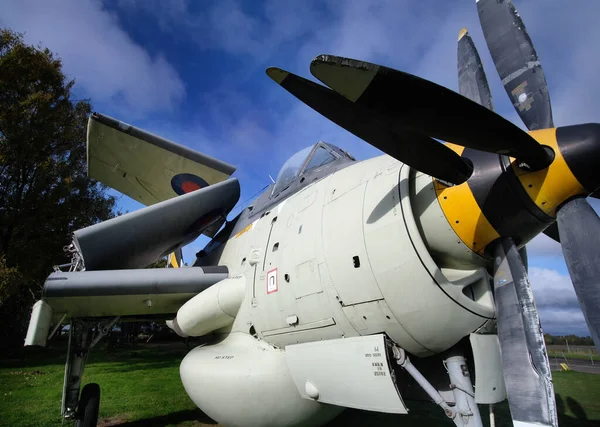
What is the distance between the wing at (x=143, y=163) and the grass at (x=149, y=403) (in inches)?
203

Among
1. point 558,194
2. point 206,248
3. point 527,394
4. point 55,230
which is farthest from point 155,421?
point 55,230

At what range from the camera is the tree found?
16.6 metres

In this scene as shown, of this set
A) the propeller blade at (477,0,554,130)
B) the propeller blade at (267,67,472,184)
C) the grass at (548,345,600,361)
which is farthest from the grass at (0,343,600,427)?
the grass at (548,345,600,361)

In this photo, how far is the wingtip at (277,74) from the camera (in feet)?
8.84

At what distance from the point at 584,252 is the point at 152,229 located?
5775mm

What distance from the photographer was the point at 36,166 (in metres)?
17.4

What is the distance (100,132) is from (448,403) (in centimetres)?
863

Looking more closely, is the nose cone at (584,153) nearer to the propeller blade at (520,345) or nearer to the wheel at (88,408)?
the propeller blade at (520,345)

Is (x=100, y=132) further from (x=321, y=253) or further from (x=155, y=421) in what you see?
(x=321, y=253)

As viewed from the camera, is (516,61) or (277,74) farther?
(516,61)

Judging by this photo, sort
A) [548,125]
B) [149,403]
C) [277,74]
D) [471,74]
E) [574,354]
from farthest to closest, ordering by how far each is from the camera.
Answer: [574,354] → [149,403] → [471,74] → [548,125] → [277,74]

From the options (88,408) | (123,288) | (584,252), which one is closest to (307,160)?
(123,288)

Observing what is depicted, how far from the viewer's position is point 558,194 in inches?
106

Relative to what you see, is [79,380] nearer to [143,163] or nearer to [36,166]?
[143,163]
